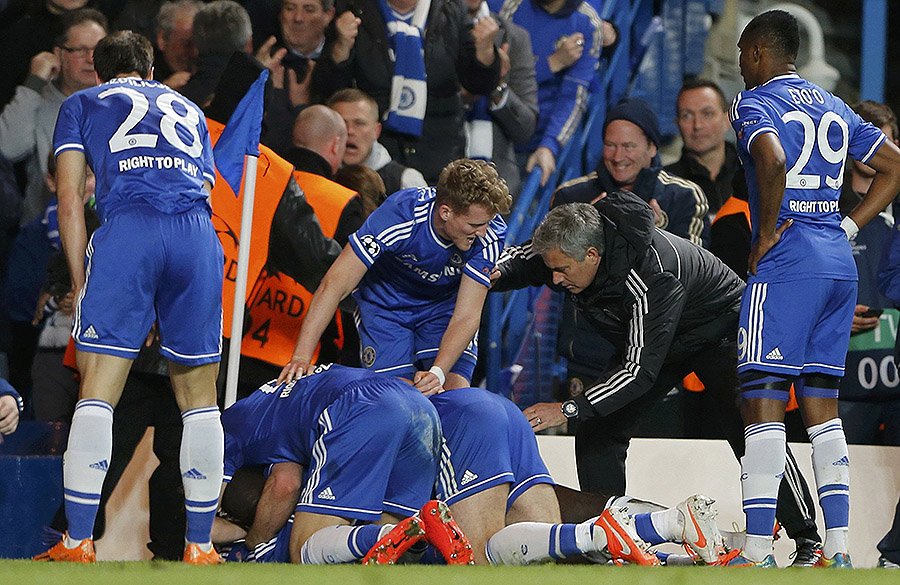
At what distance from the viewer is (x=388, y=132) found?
5805 millimetres

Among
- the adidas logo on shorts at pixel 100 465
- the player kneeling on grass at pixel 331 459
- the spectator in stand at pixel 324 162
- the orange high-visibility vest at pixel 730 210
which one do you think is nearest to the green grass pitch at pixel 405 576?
the adidas logo on shorts at pixel 100 465

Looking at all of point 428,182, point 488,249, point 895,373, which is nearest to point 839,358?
point 488,249

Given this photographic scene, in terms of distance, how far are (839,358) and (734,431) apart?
823mm

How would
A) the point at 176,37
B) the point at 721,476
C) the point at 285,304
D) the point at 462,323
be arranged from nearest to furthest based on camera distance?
the point at 462,323 → the point at 721,476 → the point at 285,304 → the point at 176,37

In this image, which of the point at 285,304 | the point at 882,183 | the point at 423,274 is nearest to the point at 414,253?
the point at 423,274

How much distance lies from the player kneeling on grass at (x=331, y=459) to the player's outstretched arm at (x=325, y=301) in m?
0.14

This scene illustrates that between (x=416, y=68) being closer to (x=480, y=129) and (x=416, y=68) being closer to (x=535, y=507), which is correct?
(x=480, y=129)

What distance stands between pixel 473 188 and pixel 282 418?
1.07 m

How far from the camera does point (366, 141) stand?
5621mm

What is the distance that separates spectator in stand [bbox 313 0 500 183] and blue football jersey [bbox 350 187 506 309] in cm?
146

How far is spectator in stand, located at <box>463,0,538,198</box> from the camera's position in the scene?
19.2ft

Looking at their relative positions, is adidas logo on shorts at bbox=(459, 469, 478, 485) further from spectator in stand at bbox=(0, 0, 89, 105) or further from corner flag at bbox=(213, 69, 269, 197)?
spectator in stand at bbox=(0, 0, 89, 105)

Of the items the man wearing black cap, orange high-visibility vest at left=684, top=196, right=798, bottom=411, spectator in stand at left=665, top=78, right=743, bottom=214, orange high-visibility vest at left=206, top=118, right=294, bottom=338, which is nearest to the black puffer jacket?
orange high-visibility vest at left=684, top=196, right=798, bottom=411

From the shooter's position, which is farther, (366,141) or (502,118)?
(502,118)
